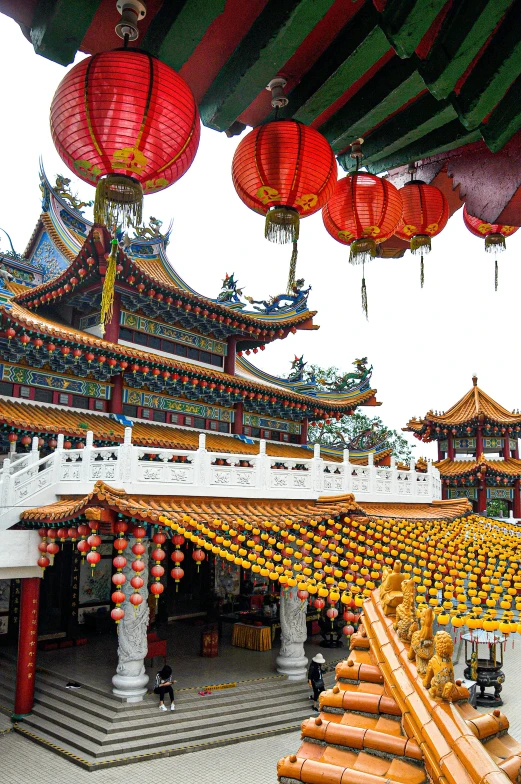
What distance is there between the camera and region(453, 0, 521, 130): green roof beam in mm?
2004

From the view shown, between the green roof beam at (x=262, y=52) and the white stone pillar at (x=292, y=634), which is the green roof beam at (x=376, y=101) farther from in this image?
the white stone pillar at (x=292, y=634)

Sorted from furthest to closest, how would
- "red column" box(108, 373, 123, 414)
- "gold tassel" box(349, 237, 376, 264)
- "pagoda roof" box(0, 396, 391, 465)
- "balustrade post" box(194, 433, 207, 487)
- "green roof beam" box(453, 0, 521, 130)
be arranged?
1. "red column" box(108, 373, 123, 414)
2. "pagoda roof" box(0, 396, 391, 465)
3. "balustrade post" box(194, 433, 207, 487)
4. "gold tassel" box(349, 237, 376, 264)
5. "green roof beam" box(453, 0, 521, 130)

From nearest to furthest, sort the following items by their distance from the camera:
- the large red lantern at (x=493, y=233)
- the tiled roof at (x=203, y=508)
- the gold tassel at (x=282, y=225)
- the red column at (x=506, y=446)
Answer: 1. the gold tassel at (x=282, y=225)
2. the large red lantern at (x=493, y=233)
3. the tiled roof at (x=203, y=508)
4. the red column at (x=506, y=446)

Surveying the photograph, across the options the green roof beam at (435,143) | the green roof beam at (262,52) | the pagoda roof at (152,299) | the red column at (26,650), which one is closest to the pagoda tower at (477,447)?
the pagoda roof at (152,299)

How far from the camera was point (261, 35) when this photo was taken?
1989 millimetres

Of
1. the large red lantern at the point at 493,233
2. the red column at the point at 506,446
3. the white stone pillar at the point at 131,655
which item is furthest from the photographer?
the red column at the point at 506,446

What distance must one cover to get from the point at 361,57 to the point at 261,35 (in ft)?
1.30

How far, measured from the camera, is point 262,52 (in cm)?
200

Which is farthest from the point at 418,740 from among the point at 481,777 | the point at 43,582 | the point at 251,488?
the point at 43,582

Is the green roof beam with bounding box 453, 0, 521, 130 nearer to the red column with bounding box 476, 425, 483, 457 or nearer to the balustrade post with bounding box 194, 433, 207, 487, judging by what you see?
the balustrade post with bounding box 194, 433, 207, 487

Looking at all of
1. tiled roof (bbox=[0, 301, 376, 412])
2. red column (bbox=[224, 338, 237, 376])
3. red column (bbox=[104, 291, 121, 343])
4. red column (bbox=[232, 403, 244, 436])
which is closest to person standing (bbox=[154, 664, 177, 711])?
tiled roof (bbox=[0, 301, 376, 412])

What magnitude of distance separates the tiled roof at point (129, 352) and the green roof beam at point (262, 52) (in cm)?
959

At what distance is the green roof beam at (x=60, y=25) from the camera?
182cm

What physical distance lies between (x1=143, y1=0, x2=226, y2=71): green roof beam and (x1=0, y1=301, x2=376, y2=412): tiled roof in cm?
964
